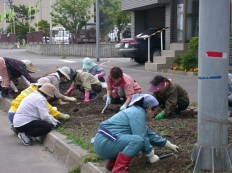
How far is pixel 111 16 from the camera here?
37.0 metres

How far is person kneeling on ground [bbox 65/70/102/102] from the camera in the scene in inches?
427

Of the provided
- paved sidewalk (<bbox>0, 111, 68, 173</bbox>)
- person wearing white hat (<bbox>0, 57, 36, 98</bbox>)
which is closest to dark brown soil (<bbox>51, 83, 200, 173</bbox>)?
paved sidewalk (<bbox>0, 111, 68, 173</bbox>)

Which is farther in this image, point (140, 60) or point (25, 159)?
point (140, 60)

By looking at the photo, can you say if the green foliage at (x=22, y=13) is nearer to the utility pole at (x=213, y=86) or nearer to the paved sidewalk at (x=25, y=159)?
the paved sidewalk at (x=25, y=159)

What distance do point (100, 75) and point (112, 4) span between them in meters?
27.2

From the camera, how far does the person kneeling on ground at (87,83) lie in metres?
10.8

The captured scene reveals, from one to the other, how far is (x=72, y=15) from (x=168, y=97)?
30601mm

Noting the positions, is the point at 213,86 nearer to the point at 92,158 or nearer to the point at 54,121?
the point at 92,158

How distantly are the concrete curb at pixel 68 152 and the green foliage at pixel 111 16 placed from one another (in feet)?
93.3

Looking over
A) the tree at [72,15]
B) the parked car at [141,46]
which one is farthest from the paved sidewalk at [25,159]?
the tree at [72,15]

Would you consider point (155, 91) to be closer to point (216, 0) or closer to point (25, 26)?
point (216, 0)

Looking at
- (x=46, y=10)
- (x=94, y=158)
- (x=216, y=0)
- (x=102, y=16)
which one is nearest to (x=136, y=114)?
(x=94, y=158)

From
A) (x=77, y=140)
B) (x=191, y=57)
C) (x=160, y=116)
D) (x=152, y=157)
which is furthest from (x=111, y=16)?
(x=152, y=157)

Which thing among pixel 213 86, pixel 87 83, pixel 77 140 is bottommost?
pixel 77 140
